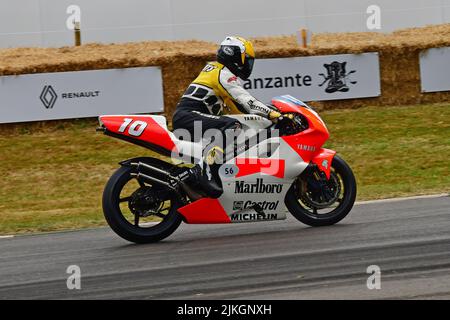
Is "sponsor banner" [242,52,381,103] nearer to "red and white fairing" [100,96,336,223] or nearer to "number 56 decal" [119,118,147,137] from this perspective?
"red and white fairing" [100,96,336,223]

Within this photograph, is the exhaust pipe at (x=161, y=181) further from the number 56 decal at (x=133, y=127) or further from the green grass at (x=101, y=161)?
the green grass at (x=101, y=161)

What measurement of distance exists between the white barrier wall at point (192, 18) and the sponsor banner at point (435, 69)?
10.1ft

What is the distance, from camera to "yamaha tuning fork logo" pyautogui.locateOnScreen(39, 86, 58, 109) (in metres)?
15.8

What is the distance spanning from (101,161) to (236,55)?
689 centimetres

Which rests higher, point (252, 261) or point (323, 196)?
point (323, 196)

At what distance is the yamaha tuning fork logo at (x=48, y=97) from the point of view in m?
15.8

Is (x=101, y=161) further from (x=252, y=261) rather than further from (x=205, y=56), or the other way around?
(x=252, y=261)

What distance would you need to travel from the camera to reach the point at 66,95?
16.0 meters

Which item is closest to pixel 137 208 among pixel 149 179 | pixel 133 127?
pixel 149 179

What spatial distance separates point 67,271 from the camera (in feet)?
23.0

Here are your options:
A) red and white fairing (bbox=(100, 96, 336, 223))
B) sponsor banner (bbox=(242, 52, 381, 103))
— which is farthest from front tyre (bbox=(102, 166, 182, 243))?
sponsor banner (bbox=(242, 52, 381, 103))
